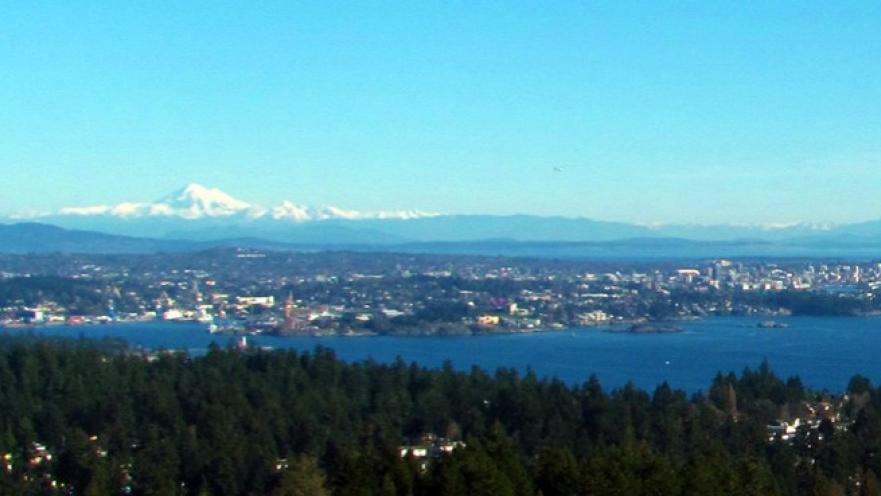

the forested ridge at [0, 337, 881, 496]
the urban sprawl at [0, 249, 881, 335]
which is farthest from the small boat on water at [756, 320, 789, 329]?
the forested ridge at [0, 337, 881, 496]

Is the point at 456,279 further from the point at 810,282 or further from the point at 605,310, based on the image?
the point at 810,282

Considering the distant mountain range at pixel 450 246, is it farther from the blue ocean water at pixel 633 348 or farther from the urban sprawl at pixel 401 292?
the blue ocean water at pixel 633 348

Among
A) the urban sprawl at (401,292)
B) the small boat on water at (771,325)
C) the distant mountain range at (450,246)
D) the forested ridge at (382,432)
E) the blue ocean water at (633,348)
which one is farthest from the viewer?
the distant mountain range at (450,246)

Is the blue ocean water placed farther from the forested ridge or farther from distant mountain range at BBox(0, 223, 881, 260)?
distant mountain range at BBox(0, 223, 881, 260)

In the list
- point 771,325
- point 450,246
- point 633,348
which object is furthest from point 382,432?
point 450,246

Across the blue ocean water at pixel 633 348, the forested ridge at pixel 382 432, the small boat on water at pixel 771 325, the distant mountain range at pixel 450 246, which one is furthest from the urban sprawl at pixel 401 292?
the forested ridge at pixel 382 432

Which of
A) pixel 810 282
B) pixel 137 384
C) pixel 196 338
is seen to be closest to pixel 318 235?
pixel 810 282
